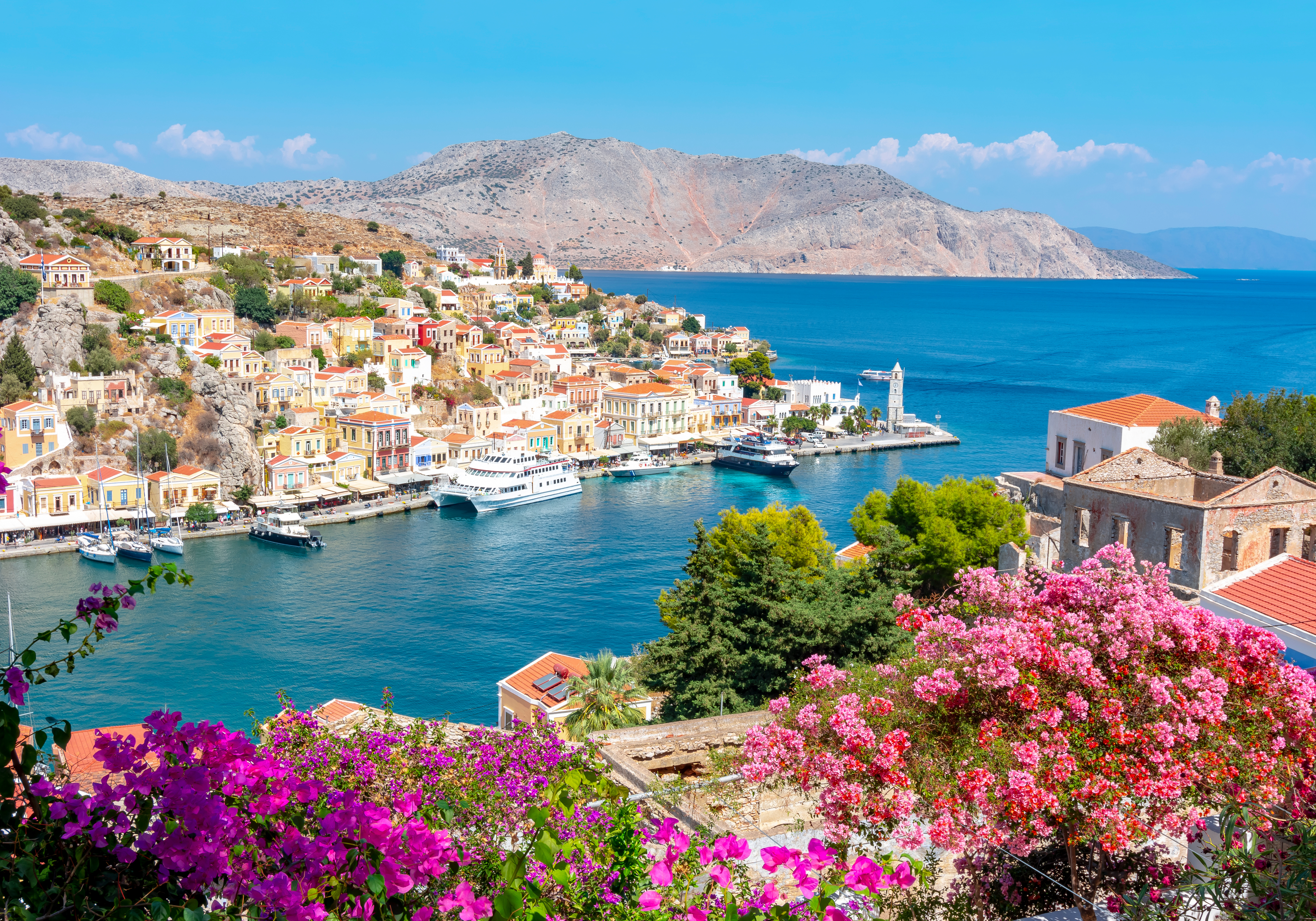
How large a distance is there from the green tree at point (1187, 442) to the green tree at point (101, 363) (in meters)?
31.9

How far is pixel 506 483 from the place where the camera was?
3438 cm

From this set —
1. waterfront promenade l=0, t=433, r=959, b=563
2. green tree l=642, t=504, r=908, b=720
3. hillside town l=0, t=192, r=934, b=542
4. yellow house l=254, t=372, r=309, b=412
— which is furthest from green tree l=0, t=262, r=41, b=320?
green tree l=642, t=504, r=908, b=720

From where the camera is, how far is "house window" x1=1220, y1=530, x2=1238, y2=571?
7.74 m

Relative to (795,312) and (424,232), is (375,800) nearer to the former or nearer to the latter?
(795,312)

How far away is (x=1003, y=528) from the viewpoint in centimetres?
1623

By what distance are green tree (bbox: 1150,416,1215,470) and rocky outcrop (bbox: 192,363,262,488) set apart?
2720cm

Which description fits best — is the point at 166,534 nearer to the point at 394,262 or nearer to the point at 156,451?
the point at 156,451

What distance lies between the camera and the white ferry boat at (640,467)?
3938cm

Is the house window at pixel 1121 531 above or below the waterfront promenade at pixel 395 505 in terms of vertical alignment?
above

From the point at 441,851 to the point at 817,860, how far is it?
2.91ft

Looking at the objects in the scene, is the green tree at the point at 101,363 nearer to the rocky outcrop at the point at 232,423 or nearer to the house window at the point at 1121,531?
the rocky outcrop at the point at 232,423

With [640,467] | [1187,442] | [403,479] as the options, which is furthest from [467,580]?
[1187,442]

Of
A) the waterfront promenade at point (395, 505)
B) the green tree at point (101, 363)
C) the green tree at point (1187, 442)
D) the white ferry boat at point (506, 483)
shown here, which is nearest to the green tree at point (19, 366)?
the green tree at point (101, 363)

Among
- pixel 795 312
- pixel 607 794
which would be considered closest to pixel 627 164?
pixel 795 312
